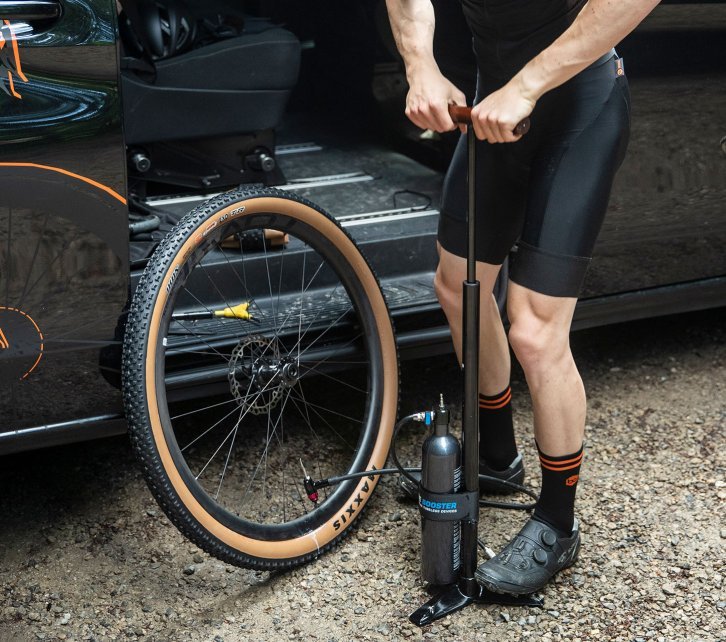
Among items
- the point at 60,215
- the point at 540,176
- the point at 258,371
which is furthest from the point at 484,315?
the point at 60,215

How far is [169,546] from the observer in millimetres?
2879

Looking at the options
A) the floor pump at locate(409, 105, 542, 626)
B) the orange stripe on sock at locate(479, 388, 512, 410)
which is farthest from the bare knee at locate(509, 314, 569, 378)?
the orange stripe on sock at locate(479, 388, 512, 410)

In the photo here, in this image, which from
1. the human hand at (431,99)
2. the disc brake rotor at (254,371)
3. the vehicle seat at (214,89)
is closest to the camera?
the human hand at (431,99)

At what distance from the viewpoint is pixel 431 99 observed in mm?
2441

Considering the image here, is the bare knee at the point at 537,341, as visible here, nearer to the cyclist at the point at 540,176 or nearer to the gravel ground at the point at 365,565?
the cyclist at the point at 540,176

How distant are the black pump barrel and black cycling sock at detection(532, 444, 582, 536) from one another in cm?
27

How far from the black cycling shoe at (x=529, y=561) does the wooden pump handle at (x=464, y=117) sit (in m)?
1.05

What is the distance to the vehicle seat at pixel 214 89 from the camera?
3533 mm

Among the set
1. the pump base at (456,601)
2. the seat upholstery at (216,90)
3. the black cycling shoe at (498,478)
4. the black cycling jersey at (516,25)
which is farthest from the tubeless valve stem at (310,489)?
the seat upholstery at (216,90)

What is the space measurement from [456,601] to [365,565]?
31 cm

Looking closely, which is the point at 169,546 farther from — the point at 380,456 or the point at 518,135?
the point at 518,135

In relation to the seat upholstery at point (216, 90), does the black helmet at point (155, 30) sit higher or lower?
higher

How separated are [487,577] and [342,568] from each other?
0.41m

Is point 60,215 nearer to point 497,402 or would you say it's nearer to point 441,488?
point 441,488
